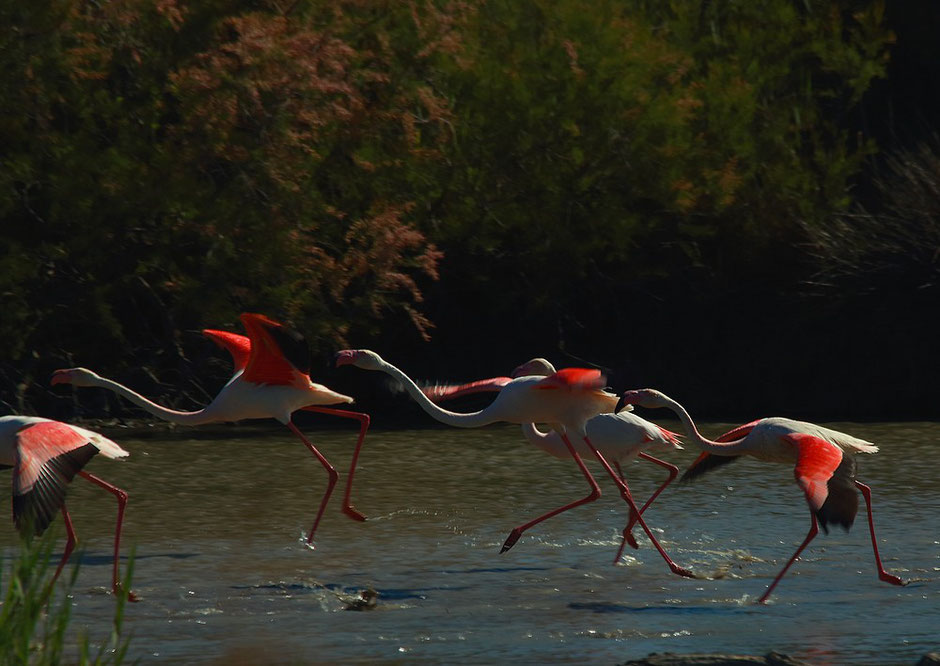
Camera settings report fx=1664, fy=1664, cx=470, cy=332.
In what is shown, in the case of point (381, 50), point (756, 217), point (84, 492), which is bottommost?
point (84, 492)

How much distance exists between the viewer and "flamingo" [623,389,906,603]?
779 cm

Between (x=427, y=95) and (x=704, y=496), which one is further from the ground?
(x=427, y=95)

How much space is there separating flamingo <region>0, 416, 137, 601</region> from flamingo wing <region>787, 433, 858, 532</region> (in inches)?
125

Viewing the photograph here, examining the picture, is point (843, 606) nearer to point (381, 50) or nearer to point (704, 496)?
point (704, 496)

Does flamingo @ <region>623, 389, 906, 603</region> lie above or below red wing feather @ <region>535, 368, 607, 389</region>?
below

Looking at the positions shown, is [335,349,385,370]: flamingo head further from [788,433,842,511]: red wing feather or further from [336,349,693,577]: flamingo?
[788,433,842,511]: red wing feather

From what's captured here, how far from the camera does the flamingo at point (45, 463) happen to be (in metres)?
7.56

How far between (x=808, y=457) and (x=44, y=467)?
143 inches

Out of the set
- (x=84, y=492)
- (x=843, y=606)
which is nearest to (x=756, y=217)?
(x=84, y=492)

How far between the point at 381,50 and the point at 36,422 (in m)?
9.72

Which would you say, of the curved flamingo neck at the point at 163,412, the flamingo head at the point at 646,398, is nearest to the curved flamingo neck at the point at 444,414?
the flamingo head at the point at 646,398

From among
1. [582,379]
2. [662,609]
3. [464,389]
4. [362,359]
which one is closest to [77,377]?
[362,359]

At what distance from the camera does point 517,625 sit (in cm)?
758

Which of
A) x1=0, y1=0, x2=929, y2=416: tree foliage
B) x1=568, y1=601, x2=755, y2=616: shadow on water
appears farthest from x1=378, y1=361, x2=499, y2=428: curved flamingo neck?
x1=0, y1=0, x2=929, y2=416: tree foliage
